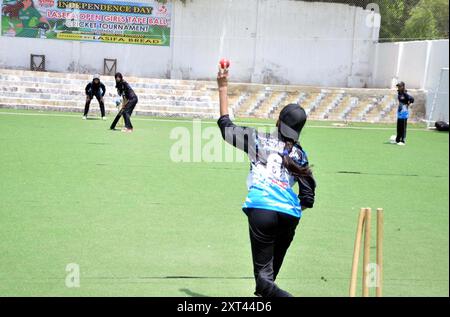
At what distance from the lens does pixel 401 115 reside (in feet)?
51.9

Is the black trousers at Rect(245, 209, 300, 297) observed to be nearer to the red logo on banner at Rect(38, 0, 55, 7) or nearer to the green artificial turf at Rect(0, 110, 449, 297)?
the green artificial turf at Rect(0, 110, 449, 297)

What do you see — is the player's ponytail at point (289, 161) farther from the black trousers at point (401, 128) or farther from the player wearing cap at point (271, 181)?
the black trousers at point (401, 128)

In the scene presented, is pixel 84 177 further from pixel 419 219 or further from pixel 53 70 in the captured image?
pixel 53 70

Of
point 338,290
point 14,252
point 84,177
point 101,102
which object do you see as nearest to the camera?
point 338,290

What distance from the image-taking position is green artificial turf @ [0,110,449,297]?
5.71 metres

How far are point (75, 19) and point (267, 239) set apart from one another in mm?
7661

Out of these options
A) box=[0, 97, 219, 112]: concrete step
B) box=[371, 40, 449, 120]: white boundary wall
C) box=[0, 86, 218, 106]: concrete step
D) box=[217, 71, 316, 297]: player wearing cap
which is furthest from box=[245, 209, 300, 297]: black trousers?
box=[371, 40, 449, 120]: white boundary wall

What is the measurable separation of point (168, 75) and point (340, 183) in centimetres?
1117

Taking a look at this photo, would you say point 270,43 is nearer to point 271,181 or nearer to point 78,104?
point 78,104

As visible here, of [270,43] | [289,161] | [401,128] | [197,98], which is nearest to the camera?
[289,161]

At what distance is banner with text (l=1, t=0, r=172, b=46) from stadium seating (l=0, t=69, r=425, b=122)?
2.89 meters

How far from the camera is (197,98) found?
2117cm

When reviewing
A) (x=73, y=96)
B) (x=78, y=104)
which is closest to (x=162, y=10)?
(x=73, y=96)
